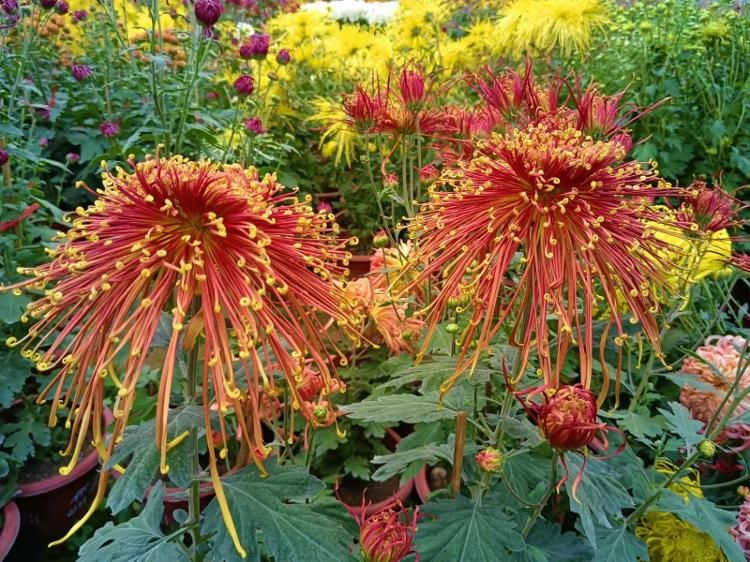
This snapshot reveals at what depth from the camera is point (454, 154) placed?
3.67 ft

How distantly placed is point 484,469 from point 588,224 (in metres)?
0.33

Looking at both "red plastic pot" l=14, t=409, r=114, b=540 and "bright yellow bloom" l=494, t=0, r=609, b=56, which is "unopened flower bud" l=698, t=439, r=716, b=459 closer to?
"red plastic pot" l=14, t=409, r=114, b=540

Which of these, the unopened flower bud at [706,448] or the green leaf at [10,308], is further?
the green leaf at [10,308]

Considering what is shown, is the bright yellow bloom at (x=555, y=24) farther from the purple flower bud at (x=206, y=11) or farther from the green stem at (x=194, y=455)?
the green stem at (x=194, y=455)

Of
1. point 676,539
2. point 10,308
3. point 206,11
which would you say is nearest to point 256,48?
point 206,11

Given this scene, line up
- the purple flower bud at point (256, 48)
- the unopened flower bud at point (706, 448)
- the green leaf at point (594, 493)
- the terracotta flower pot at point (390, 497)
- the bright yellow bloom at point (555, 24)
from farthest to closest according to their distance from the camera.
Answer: the bright yellow bloom at point (555, 24)
the purple flower bud at point (256, 48)
the terracotta flower pot at point (390, 497)
the unopened flower bud at point (706, 448)
the green leaf at point (594, 493)

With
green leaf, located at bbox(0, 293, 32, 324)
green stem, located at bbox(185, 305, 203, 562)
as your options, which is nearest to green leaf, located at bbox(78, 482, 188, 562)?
green stem, located at bbox(185, 305, 203, 562)

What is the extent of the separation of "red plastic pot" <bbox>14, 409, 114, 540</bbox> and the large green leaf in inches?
38.1

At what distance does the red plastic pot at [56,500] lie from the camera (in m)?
1.52

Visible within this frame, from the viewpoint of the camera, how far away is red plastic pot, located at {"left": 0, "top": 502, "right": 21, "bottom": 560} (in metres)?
1.33

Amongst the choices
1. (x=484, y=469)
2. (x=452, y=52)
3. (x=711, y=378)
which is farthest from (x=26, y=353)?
(x=452, y=52)

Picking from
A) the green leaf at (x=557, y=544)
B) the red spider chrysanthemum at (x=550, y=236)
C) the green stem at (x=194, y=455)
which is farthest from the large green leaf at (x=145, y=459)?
the green leaf at (x=557, y=544)

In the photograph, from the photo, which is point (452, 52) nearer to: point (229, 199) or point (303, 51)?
point (303, 51)

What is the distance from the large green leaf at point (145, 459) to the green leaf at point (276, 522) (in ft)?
0.22
